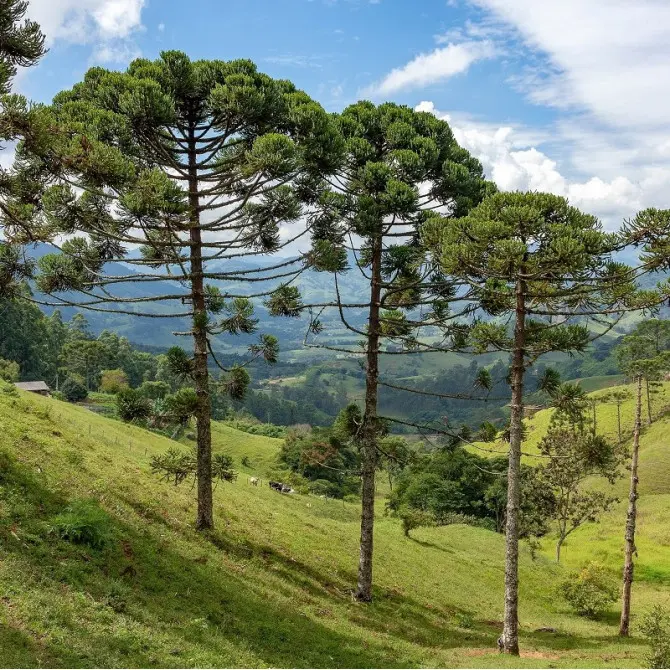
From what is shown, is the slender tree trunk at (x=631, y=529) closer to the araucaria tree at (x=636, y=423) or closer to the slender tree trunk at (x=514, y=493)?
the araucaria tree at (x=636, y=423)

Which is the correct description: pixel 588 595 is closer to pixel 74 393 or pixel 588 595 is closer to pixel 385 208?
pixel 385 208

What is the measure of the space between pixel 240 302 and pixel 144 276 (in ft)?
9.97

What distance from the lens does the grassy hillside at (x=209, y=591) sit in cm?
993

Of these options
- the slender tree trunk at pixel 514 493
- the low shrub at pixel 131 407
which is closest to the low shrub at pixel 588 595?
the slender tree trunk at pixel 514 493

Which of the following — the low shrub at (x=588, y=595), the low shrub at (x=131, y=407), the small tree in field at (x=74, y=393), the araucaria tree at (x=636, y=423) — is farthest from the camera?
the small tree in field at (x=74, y=393)

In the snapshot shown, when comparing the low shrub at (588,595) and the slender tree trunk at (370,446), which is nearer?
the slender tree trunk at (370,446)

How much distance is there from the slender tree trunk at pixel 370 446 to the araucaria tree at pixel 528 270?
12.8 ft

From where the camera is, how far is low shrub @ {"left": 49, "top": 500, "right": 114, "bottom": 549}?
12.8 m

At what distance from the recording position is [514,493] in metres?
15.6

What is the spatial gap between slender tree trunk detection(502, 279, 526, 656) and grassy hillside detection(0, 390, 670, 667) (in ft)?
2.86

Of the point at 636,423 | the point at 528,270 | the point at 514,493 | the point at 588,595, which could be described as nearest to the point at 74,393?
the point at 588,595

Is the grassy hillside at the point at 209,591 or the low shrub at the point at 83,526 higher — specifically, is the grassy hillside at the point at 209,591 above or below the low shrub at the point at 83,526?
below

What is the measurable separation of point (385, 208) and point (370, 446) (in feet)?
27.2

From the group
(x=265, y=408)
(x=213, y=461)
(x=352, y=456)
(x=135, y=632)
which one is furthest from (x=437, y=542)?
(x=265, y=408)
